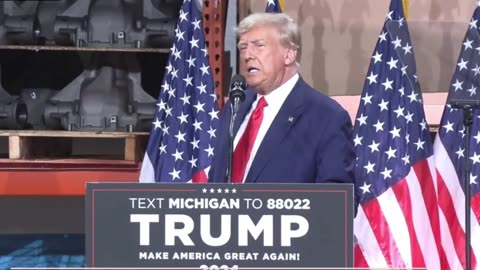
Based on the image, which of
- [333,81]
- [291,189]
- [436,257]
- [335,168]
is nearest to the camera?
[291,189]

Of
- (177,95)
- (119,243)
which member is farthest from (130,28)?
(119,243)

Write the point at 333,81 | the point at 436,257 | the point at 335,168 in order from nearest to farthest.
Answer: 1. the point at 335,168
2. the point at 436,257
3. the point at 333,81

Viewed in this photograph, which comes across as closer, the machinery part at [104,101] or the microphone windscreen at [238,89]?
the microphone windscreen at [238,89]

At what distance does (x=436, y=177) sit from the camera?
4.42 metres

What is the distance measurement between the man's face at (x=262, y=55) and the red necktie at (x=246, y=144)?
100mm

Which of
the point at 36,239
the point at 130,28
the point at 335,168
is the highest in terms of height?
the point at 130,28

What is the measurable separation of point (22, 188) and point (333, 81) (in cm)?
171

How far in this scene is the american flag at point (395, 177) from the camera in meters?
4.35

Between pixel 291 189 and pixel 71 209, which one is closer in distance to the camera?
pixel 291 189

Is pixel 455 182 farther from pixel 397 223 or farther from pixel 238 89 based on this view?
pixel 238 89

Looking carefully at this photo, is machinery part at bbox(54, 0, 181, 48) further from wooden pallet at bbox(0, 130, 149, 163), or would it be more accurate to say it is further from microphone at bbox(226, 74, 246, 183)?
microphone at bbox(226, 74, 246, 183)

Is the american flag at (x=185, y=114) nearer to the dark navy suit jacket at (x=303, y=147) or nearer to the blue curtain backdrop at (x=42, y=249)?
the blue curtain backdrop at (x=42, y=249)

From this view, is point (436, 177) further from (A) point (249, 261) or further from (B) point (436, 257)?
(A) point (249, 261)

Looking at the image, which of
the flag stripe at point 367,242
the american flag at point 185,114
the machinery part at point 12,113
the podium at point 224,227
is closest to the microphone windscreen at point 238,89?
the podium at point 224,227
